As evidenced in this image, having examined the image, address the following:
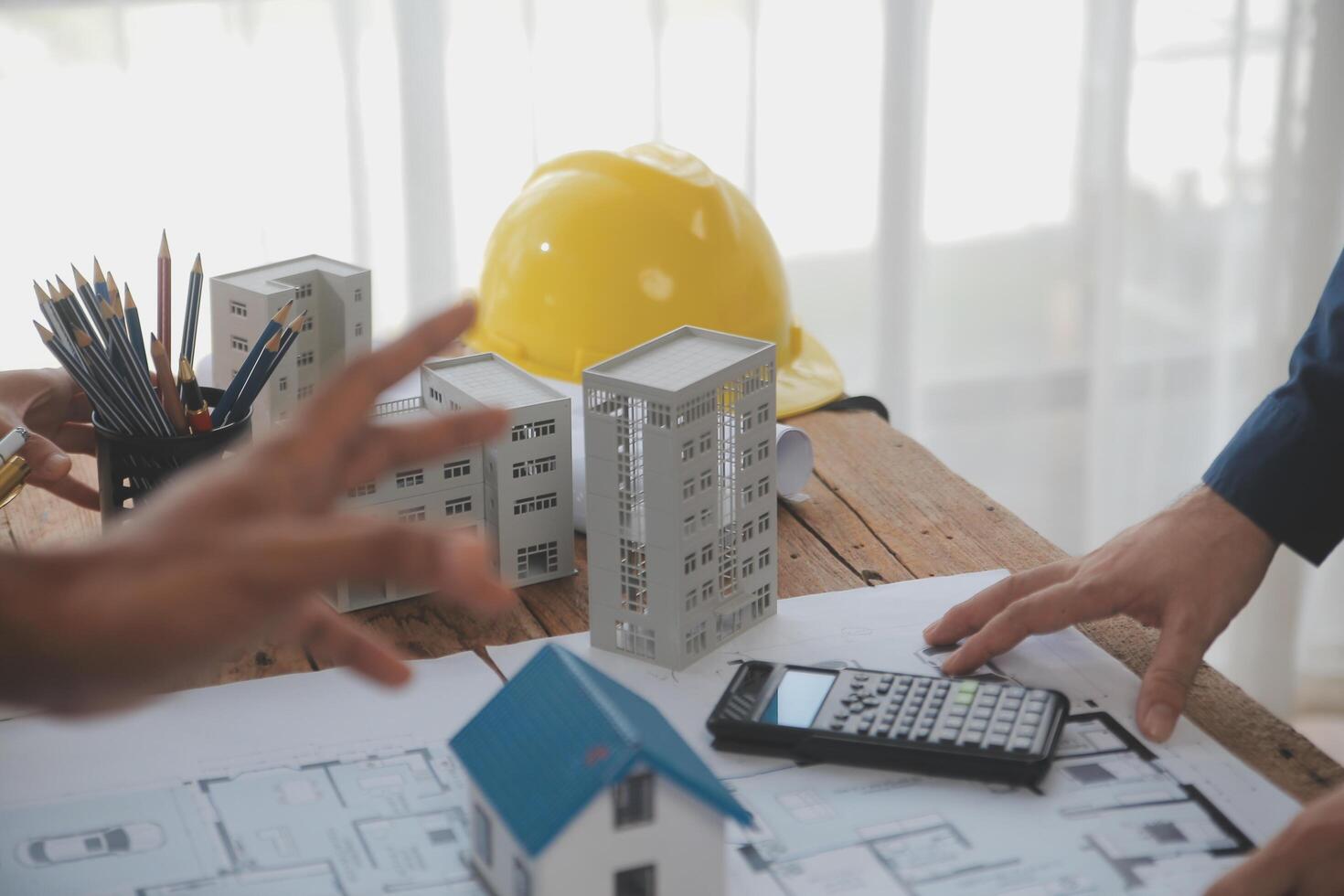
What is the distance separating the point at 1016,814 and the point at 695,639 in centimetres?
23

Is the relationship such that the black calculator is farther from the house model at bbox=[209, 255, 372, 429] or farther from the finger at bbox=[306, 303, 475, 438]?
the house model at bbox=[209, 255, 372, 429]

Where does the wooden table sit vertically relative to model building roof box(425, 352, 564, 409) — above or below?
below

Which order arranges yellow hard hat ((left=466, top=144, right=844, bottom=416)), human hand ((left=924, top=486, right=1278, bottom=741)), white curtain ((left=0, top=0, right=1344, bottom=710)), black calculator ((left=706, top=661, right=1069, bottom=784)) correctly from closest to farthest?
black calculator ((left=706, top=661, right=1069, bottom=784))
human hand ((left=924, top=486, right=1278, bottom=741))
yellow hard hat ((left=466, top=144, right=844, bottom=416))
white curtain ((left=0, top=0, right=1344, bottom=710))

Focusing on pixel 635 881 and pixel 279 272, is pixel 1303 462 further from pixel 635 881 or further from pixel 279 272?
pixel 279 272

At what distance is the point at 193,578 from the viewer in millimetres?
401

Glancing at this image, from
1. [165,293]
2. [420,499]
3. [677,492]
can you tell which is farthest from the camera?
[165,293]

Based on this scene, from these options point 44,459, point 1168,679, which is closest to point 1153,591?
point 1168,679

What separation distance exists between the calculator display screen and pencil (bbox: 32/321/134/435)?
45 centimetres

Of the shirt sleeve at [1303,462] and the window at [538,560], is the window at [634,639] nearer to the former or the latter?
the window at [538,560]

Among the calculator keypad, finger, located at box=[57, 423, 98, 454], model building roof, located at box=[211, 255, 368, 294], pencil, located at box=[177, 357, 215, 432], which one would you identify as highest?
model building roof, located at box=[211, 255, 368, 294]

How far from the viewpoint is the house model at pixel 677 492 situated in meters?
0.77

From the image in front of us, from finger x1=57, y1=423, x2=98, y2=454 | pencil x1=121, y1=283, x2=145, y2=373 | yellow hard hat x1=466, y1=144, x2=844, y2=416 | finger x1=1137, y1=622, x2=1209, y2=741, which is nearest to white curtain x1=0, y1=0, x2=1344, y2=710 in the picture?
yellow hard hat x1=466, y1=144, x2=844, y2=416

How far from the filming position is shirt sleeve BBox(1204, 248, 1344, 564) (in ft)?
2.80

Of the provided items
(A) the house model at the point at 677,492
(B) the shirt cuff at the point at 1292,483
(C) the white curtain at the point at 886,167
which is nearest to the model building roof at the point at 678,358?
(A) the house model at the point at 677,492
